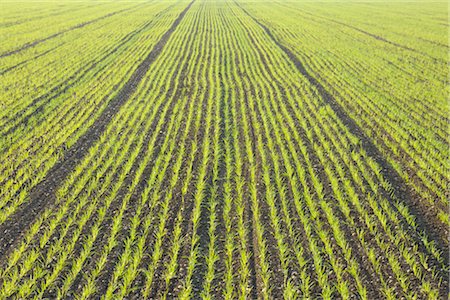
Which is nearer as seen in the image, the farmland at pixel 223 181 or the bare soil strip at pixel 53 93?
the farmland at pixel 223 181

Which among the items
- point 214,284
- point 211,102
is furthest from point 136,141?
point 214,284

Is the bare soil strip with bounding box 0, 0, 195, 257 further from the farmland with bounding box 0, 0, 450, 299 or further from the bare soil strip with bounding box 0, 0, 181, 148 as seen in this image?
the bare soil strip with bounding box 0, 0, 181, 148

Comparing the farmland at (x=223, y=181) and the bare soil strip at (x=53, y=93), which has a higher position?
the bare soil strip at (x=53, y=93)

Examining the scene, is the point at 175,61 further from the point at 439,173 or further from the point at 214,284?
the point at 214,284

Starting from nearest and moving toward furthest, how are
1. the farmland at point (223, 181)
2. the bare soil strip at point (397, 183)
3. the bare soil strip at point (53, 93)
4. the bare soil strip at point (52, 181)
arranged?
the farmland at point (223, 181) → the bare soil strip at point (52, 181) → the bare soil strip at point (397, 183) → the bare soil strip at point (53, 93)

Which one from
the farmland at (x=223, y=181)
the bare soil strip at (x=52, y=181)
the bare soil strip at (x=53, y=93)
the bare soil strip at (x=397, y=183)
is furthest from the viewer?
the bare soil strip at (x=53, y=93)

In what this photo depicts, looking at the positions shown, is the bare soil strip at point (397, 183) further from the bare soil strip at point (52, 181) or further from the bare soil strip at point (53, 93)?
the bare soil strip at point (53, 93)

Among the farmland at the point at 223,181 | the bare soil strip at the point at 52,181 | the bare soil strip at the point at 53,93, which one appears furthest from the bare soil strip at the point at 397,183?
the bare soil strip at the point at 53,93
